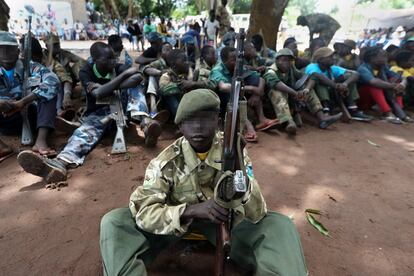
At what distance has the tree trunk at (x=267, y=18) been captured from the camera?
7121mm

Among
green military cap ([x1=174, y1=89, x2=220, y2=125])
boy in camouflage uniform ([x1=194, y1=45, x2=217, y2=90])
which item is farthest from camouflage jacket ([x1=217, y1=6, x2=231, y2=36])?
green military cap ([x1=174, y1=89, x2=220, y2=125])

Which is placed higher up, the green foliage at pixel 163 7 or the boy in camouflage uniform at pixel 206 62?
the green foliage at pixel 163 7

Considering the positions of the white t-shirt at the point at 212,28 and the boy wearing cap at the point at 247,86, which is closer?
the boy wearing cap at the point at 247,86

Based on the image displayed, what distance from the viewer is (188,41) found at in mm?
7004

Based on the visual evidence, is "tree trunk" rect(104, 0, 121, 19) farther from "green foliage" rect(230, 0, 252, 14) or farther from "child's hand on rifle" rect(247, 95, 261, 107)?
"child's hand on rifle" rect(247, 95, 261, 107)

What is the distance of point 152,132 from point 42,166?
127 centimetres

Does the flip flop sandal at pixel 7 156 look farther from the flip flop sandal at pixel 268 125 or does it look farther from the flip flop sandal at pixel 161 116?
the flip flop sandal at pixel 268 125

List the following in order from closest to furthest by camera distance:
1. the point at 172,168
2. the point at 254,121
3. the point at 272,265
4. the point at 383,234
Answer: the point at 272,265 < the point at 172,168 < the point at 383,234 < the point at 254,121

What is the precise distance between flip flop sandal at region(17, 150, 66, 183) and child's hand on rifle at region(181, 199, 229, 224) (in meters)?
1.95

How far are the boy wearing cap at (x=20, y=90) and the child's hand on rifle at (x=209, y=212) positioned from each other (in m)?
2.62

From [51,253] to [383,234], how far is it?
2.57m

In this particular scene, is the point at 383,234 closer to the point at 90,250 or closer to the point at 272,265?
the point at 272,265

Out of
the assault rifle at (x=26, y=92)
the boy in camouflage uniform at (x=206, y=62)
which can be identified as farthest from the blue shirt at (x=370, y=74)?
the assault rifle at (x=26, y=92)

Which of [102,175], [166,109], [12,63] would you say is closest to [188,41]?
[166,109]
